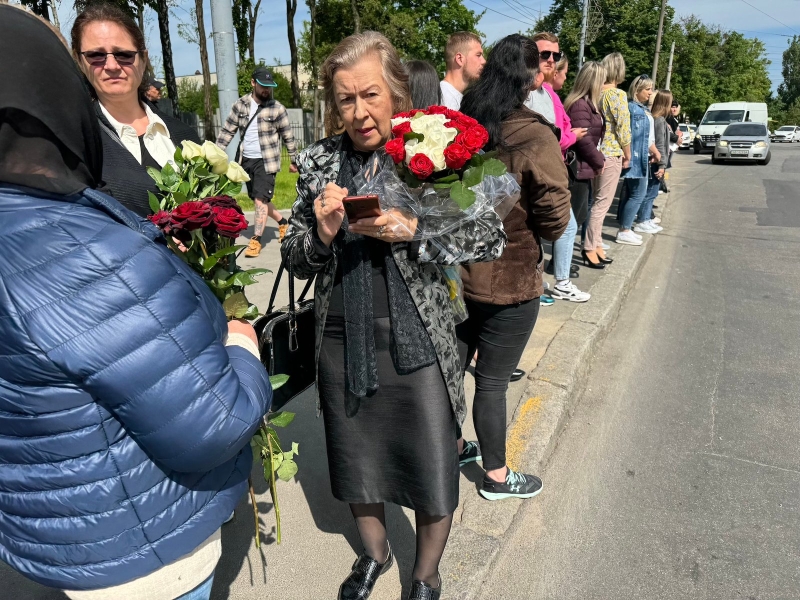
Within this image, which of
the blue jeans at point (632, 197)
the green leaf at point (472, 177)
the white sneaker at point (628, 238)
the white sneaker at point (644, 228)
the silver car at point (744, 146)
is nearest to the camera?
the green leaf at point (472, 177)

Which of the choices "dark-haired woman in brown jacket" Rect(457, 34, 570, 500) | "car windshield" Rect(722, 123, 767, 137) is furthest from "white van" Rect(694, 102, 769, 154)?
"dark-haired woman in brown jacket" Rect(457, 34, 570, 500)

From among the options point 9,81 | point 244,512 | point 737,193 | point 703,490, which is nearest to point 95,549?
point 9,81

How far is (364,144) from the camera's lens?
1.96 metres

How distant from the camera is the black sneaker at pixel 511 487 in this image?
9.31 feet

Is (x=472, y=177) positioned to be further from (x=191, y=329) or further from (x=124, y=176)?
(x=124, y=176)

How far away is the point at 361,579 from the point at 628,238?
6.73 m

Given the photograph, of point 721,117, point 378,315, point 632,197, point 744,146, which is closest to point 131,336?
point 378,315

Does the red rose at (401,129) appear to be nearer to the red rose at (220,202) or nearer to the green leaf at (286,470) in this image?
the red rose at (220,202)

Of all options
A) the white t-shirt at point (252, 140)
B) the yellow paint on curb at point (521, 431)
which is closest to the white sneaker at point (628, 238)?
the yellow paint on curb at point (521, 431)

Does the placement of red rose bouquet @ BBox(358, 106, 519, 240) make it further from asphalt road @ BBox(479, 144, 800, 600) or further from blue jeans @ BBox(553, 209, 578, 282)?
blue jeans @ BBox(553, 209, 578, 282)

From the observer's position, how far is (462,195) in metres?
1.79

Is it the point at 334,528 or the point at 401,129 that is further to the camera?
the point at 334,528

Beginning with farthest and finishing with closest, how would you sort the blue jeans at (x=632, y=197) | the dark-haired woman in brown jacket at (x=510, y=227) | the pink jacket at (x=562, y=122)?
1. the blue jeans at (x=632, y=197)
2. the pink jacket at (x=562, y=122)
3. the dark-haired woman in brown jacket at (x=510, y=227)

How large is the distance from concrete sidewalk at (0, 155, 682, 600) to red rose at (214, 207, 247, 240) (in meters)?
1.42
